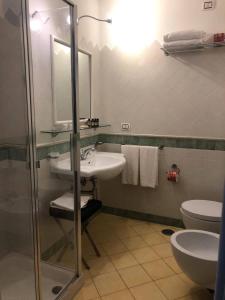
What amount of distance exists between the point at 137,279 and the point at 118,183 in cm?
119

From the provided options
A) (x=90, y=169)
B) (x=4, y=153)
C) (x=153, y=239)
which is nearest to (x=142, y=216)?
(x=153, y=239)

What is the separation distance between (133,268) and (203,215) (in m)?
0.73

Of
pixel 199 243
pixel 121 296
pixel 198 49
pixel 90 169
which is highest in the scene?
pixel 198 49

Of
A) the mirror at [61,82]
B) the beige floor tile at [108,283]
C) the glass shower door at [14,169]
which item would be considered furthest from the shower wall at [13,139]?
the beige floor tile at [108,283]

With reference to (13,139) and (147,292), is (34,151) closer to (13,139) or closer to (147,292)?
(13,139)

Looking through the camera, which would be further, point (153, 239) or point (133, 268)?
point (153, 239)

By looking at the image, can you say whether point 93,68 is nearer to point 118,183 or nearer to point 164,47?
point 164,47

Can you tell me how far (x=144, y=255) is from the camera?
2271 millimetres

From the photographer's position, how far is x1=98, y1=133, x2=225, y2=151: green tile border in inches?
97.2

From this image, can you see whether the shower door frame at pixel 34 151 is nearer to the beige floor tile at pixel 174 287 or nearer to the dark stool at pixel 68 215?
the dark stool at pixel 68 215

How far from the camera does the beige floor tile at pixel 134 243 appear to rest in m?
2.41

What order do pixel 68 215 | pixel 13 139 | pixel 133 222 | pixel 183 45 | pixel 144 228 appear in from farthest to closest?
pixel 133 222 < pixel 144 228 < pixel 183 45 < pixel 68 215 < pixel 13 139

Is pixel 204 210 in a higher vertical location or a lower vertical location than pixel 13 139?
lower

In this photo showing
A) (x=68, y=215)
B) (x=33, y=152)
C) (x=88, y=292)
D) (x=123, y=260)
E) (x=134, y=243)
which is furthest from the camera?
(x=134, y=243)
